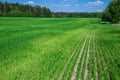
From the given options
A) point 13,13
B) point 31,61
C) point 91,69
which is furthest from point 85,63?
point 13,13

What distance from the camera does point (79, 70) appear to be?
40.2 ft

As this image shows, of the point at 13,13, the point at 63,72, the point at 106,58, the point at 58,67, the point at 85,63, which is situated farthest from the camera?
the point at 13,13

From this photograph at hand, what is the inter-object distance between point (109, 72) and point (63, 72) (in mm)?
3028

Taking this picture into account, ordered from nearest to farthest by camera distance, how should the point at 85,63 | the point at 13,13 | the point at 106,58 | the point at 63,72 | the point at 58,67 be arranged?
the point at 63,72
the point at 58,67
the point at 85,63
the point at 106,58
the point at 13,13

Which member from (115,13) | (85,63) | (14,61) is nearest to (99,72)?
(85,63)

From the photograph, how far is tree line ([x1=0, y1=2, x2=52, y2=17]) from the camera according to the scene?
433 ft

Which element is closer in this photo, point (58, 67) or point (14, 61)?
point (58, 67)

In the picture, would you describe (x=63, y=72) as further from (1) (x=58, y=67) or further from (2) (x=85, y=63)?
(2) (x=85, y=63)

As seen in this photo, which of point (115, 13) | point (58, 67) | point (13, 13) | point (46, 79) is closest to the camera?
point (46, 79)

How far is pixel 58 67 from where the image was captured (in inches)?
512

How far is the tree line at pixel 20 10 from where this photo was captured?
131875 mm

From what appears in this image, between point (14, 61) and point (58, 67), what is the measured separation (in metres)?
3.92

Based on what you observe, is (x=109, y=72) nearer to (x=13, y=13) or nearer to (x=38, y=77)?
(x=38, y=77)

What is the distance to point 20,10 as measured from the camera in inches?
6201
